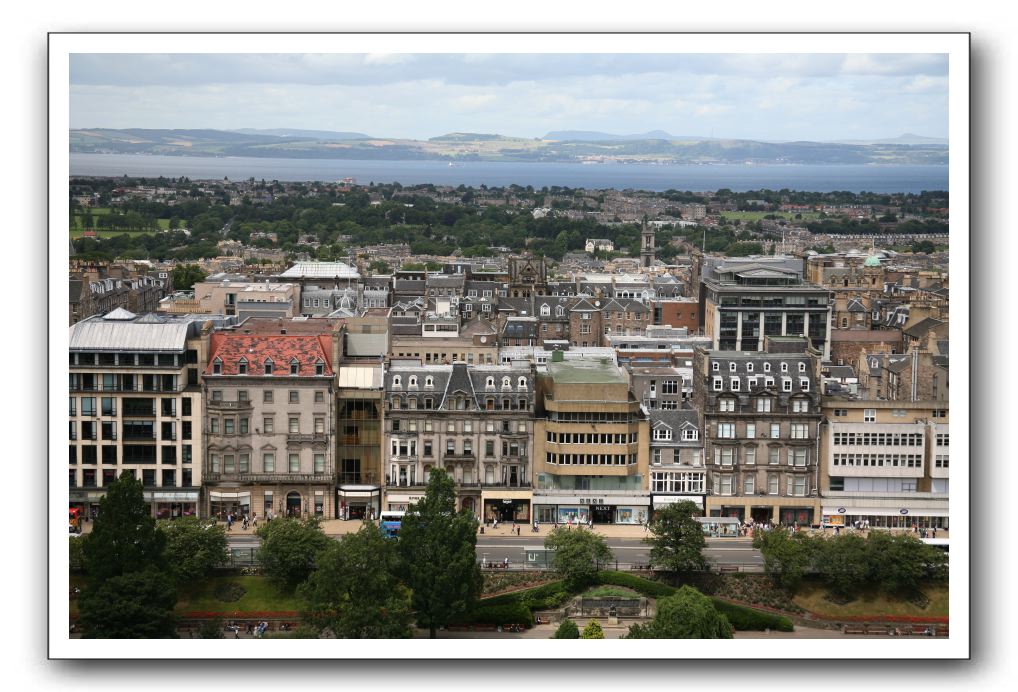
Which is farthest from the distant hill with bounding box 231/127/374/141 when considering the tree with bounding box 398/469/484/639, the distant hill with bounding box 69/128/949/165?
the tree with bounding box 398/469/484/639

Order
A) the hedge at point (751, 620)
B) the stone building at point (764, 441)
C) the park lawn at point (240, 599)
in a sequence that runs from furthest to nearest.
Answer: the stone building at point (764, 441) → the park lawn at point (240, 599) → the hedge at point (751, 620)

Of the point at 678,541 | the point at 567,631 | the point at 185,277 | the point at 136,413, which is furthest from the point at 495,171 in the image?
the point at 567,631

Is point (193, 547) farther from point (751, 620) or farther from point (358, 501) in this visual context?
point (751, 620)

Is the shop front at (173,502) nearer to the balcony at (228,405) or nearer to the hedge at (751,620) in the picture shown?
the balcony at (228,405)

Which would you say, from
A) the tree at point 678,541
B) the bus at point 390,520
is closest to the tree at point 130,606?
the bus at point 390,520

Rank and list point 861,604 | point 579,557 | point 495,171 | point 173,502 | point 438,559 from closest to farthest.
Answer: point 438,559 < point 861,604 < point 579,557 < point 173,502 < point 495,171

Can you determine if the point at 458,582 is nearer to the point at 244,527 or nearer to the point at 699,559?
the point at 699,559

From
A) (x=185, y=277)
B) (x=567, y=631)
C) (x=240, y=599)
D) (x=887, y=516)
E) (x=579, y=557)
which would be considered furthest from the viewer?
(x=185, y=277)
